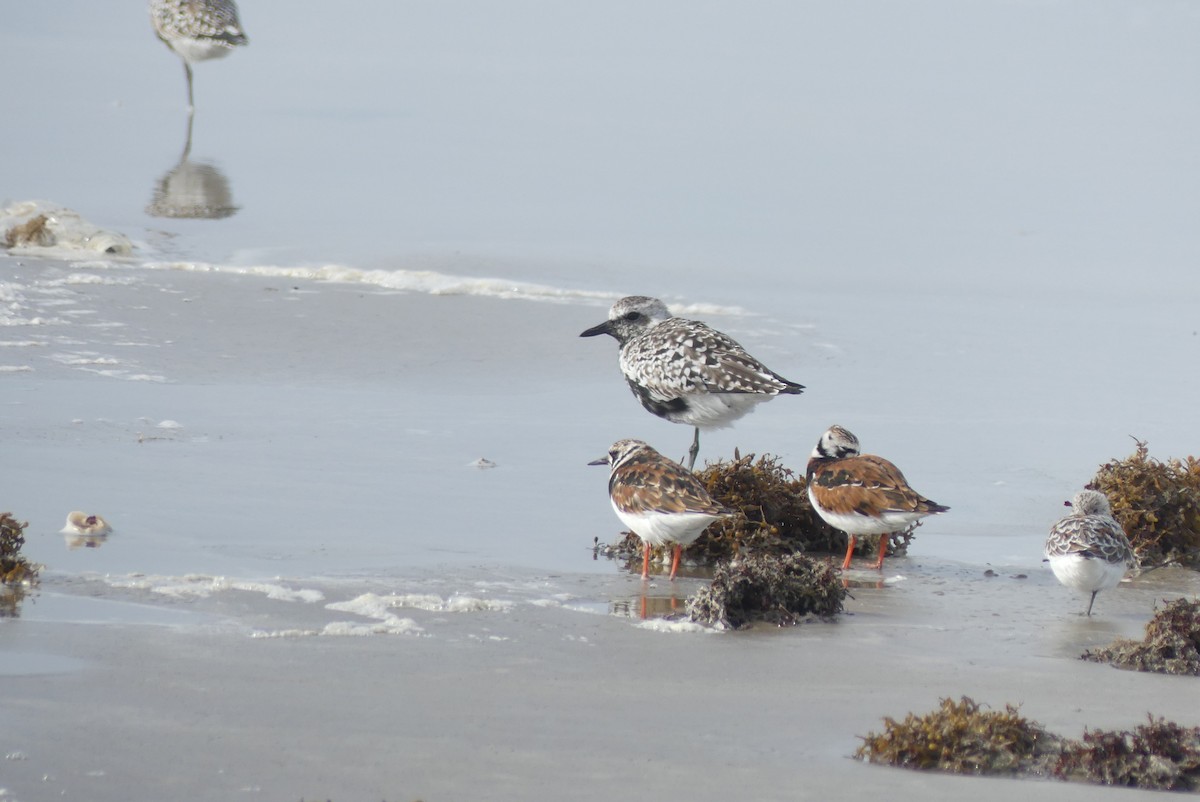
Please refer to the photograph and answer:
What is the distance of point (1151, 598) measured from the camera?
8.25 m

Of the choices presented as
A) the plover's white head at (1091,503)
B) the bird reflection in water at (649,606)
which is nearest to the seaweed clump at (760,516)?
the bird reflection in water at (649,606)

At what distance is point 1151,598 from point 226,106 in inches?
951

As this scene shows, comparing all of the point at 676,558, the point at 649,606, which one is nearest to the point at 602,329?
the point at 676,558

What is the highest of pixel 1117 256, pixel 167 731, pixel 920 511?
pixel 1117 256

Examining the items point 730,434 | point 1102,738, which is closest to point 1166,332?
point 730,434

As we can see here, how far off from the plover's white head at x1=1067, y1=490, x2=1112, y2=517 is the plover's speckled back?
2256 centimetres

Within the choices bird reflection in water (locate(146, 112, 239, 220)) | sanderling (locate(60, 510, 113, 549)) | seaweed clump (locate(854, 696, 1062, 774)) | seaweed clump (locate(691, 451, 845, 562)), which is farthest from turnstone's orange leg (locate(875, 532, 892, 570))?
bird reflection in water (locate(146, 112, 239, 220))

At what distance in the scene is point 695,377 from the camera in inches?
396

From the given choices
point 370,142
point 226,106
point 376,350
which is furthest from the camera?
point 226,106

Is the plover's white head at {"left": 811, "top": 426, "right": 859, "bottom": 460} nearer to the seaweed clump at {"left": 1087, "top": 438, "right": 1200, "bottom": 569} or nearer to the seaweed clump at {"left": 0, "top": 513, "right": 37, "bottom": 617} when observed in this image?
the seaweed clump at {"left": 1087, "top": 438, "right": 1200, "bottom": 569}

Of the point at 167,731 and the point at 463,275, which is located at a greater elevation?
the point at 463,275

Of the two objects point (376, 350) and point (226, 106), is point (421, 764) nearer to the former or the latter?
point (376, 350)

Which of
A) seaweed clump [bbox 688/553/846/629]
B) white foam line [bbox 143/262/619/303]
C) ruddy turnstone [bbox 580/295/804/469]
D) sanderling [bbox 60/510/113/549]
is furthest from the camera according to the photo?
white foam line [bbox 143/262/619/303]

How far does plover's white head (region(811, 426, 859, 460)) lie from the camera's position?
898 cm
